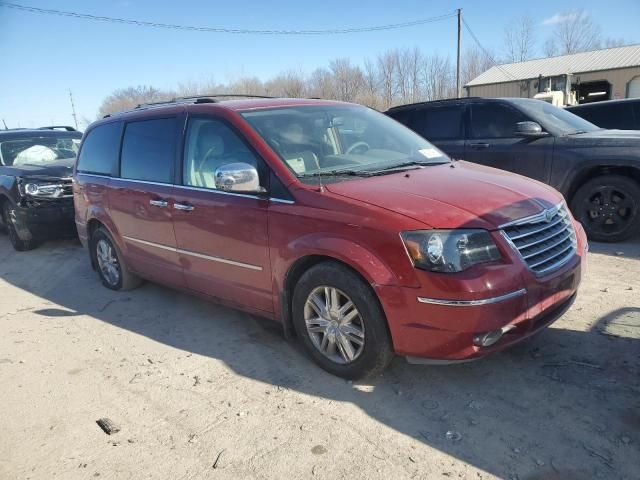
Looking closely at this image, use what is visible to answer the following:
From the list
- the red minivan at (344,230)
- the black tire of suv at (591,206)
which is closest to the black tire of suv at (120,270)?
the red minivan at (344,230)

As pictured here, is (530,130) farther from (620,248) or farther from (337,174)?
(337,174)

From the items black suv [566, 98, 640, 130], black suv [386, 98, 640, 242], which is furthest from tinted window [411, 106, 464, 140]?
black suv [566, 98, 640, 130]

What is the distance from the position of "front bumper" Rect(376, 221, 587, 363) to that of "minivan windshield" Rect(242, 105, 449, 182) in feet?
3.52

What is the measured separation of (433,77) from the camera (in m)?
61.0

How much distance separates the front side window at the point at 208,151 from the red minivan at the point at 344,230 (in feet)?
0.05

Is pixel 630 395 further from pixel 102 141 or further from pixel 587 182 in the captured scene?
pixel 102 141

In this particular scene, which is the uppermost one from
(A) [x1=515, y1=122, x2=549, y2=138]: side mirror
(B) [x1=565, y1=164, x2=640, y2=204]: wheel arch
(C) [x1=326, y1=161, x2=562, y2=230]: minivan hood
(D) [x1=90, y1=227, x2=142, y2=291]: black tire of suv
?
(A) [x1=515, y1=122, x2=549, y2=138]: side mirror

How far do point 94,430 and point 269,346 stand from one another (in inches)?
53.2

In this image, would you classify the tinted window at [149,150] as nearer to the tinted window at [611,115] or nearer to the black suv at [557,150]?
the black suv at [557,150]

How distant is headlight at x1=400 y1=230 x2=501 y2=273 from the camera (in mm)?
2715

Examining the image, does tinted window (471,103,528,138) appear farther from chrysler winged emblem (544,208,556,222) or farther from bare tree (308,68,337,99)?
bare tree (308,68,337,99)

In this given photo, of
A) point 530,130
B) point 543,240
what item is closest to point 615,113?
point 530,130

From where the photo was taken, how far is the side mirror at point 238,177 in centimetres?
329

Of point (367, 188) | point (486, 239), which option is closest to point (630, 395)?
point (486, 239)
